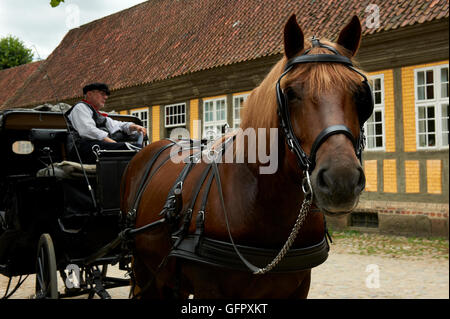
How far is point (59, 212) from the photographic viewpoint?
423 centimetres

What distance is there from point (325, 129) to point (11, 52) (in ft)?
123

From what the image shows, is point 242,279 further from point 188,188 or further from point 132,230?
point 132,230

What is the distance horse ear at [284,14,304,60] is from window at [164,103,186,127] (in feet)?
44.0

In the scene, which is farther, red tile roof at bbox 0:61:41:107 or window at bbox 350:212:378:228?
red tile roof at bbox 0:61:41:107

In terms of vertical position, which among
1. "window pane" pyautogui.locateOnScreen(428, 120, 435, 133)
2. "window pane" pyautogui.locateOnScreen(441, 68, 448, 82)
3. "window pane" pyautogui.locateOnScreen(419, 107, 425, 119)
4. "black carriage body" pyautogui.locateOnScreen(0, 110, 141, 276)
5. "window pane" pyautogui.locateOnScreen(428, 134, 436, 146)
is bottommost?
"black carriage body" pyautogui.locateOnScreen(0, 110, 141, 276)

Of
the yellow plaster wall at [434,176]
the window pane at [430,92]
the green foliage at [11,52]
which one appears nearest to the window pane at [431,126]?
the window pane at [430,92]

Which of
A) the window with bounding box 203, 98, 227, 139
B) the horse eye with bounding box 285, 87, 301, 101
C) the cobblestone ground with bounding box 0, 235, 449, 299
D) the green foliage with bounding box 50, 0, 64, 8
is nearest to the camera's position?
the horse eye with bounding box 285, 87, 301, 101

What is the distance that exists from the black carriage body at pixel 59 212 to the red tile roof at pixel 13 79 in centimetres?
2361

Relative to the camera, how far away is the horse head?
1.66 metres

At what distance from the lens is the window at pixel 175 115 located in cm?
1554

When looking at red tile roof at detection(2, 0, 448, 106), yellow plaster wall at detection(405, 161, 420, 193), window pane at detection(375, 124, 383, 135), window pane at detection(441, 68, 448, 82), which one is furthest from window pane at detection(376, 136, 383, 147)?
red tile roof at detection(2, 0, 448, 106)

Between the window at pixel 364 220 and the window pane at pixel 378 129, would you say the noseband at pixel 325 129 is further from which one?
the window at pixel 364 220

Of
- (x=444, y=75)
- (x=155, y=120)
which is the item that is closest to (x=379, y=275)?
(x=444, y=75)

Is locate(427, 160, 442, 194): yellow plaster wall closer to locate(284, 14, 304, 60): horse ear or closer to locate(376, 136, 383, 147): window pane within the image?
locate(376, 136, 383, 147): window pane
